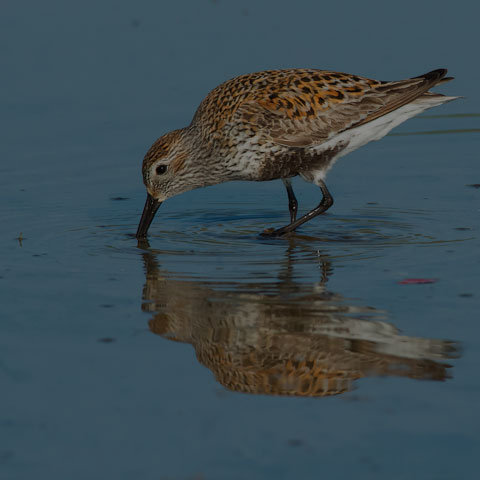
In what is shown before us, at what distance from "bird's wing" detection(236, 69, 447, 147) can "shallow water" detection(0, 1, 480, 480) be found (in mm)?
1056

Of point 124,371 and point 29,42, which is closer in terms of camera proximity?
point 124,371

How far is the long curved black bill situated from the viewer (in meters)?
11.2

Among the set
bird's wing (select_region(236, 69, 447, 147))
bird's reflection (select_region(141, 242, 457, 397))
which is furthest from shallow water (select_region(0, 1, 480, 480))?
bird's wing (select_region(236, 69, 447, 147))

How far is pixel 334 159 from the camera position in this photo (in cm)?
1185

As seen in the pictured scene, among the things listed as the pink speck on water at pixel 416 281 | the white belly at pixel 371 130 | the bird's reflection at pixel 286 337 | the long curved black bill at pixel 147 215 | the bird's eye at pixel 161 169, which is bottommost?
the bird's reflection at pixel 286 337

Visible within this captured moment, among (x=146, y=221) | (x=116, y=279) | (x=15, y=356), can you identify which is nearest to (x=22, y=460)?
(x=15, y=356)

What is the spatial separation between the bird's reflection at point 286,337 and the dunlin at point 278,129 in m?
2.15

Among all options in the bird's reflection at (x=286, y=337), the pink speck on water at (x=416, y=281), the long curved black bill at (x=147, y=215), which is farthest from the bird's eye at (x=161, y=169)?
the pink speck on water at (x=416, y=281)

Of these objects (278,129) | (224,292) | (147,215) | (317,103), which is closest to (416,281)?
(224,292)

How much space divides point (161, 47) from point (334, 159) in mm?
6146

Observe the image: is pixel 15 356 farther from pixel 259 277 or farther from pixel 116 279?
pixel 259 277

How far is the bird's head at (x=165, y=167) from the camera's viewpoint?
37.7 feet

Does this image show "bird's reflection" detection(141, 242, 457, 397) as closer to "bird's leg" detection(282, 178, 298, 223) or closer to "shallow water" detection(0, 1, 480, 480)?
"shallow water" detection(0, 1, 480, 480)

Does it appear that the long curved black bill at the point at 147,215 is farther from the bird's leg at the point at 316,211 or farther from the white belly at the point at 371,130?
the white belly at the point at 371,130
